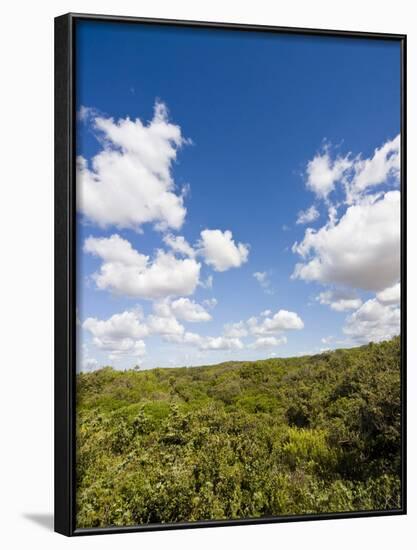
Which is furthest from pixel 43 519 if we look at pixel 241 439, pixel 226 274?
pixel 226 274

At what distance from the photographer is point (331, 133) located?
24.2ft

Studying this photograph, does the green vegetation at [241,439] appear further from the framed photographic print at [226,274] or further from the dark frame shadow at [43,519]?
the dark frame shadow at [43,519]

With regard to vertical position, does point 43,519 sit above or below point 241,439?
below

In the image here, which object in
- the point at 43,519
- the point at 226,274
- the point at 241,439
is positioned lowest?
the point at 43,519

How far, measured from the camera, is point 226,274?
23.4 ft

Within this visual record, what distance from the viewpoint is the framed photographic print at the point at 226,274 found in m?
6.75

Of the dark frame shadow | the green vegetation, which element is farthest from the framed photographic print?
the dark frame shadow

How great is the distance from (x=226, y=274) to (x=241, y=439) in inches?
55.2

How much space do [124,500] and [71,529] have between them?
0.47 meters

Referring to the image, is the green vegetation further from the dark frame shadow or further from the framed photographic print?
the dark frame shadow

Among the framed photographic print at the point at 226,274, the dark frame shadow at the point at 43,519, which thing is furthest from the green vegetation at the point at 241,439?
the dark frame shadow at the point at 43,519

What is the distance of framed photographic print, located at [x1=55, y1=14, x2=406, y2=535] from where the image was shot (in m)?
6.75

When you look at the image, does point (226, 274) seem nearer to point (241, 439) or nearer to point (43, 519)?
point (241, 439)

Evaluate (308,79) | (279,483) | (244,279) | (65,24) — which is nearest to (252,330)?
(244,279)
